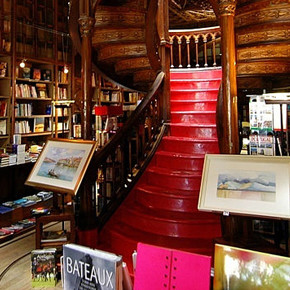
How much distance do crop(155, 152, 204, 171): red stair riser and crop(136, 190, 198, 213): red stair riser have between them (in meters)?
0.48

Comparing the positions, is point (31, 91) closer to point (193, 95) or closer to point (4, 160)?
point (4, 160)

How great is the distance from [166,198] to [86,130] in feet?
3.39

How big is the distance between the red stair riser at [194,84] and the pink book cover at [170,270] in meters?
3.85

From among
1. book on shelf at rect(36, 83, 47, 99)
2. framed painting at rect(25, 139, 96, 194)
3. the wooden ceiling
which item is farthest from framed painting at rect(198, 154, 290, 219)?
the wooden ceiling

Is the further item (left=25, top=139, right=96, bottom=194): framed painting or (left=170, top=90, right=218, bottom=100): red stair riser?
(left=170, top=90, right=218, bottom=100): red stair riser

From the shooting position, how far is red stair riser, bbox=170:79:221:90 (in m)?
4.74

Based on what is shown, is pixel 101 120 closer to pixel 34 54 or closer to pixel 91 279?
pixel 34 54

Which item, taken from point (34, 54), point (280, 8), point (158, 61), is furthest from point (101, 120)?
point (280, 8)

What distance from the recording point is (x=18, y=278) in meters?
2.57

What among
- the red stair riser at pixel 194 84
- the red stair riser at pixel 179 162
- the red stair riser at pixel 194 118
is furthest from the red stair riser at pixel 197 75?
the red stair riser at pixel 179 162

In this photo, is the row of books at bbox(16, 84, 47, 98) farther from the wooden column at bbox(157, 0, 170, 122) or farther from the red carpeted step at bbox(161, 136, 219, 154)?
the red carpeted step at bbox(161, 136, 219, 154)

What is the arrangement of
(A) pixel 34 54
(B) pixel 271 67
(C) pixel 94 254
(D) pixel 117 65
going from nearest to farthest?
(C) pixel 94 254 < (B) pixel 271 67 < (D) pixel 117 65 < (A) pixel 34 54

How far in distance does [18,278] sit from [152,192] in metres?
1.43

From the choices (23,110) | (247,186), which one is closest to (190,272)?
(247,186)
